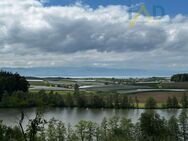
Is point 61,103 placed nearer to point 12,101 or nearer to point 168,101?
point 168,101

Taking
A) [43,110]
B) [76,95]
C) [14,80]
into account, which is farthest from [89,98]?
[43,110]

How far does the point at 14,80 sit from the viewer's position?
270ft

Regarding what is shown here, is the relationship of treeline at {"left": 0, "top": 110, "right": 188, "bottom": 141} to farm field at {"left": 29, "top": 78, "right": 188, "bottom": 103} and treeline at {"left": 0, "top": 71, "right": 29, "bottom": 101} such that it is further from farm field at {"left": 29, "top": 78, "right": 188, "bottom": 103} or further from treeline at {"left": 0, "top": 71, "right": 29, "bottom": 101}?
treeline at {"left": 0, "top": 71, "right": 29, "bottom": 101}

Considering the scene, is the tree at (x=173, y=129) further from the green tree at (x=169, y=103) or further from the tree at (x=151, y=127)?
the green tree at (x=169, y=103)

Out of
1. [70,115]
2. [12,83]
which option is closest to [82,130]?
[70,115]

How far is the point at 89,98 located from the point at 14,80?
20634 millimetres

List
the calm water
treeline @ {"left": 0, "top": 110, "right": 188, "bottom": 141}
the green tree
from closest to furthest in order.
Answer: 1. treeline @ {"left": 0, "top": 110, "right": 188, "bottom": 141}
2. the calm water
3. the green tree

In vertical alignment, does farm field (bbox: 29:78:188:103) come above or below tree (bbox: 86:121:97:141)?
above

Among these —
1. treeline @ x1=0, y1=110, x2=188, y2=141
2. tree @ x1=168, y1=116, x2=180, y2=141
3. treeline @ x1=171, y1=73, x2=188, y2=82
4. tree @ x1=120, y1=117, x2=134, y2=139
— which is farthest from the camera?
treeline @ x1=171, y1=73, x2=188, y2=82

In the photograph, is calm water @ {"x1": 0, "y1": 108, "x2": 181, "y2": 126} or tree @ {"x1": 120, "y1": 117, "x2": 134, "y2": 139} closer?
tree @ {"x1": 120, "y1": 117, "x2": 134, "y2": 139}

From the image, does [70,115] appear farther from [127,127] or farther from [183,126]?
[127,127]

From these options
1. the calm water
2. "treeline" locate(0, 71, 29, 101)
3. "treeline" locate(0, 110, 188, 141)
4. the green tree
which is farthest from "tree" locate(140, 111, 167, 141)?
"treeline" locate(0, 71, 29, 101)

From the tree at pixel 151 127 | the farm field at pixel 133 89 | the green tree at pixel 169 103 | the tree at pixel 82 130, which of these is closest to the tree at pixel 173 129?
the tree at pixel 151 127

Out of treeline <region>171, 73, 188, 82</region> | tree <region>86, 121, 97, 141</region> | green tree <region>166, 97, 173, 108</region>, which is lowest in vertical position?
tree <region>86, 121, 97, 141</region>
